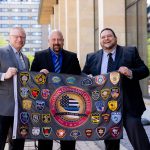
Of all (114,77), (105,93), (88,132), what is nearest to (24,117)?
(88,132)

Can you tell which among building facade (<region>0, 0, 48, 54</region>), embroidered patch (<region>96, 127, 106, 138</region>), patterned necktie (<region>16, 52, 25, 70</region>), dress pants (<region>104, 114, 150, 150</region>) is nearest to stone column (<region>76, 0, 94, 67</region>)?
patterned necktie (<region>16, 52, 25, 70</region>)

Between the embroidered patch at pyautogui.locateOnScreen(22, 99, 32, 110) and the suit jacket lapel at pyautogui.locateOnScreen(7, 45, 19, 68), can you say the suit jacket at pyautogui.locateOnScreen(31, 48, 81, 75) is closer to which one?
the suit jacket lapel at pyautogui.locateOnScreen(7, 45, 19, 68)

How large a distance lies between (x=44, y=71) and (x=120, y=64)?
3.50ft

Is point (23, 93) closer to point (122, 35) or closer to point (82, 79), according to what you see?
point (82, 79)

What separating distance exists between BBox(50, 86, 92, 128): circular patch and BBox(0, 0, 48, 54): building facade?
179181 millimetres

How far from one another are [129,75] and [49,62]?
131cm

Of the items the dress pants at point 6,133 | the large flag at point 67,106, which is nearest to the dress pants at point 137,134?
the large flag at point 67,106

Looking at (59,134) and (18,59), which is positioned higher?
(18,59)

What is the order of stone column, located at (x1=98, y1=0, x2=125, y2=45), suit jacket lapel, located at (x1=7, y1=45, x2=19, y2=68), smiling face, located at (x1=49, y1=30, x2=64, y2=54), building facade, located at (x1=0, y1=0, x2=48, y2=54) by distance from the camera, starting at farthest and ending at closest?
1. building facade, located at (x1=0, y1=0, x2=48, y2=54)
2. stone column, located at (x1=98, y1=0, x2=125, y2=45)
3. smiling face, located at (x1=49, y1=30, x2=64, y2=54)
4. suit jacket lapel, located at (x1=7, y1=45, x2=19, y2=68)

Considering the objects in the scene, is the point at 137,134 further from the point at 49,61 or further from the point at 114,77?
the point at 49,61

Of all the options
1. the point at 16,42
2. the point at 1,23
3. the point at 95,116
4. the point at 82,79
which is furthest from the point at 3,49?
the point at 1,23

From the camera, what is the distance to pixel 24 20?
193 meters

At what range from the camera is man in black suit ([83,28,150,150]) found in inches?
230

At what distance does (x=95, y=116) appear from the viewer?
6324 mm
